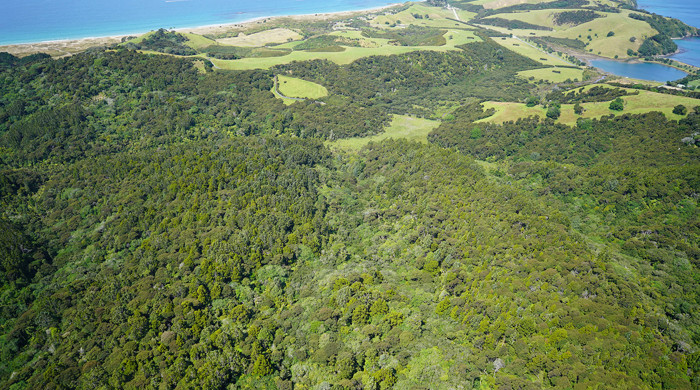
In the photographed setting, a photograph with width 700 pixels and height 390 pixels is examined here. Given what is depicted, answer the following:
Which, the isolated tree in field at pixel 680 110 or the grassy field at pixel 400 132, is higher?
the isolated tree in field at pixel 680 110

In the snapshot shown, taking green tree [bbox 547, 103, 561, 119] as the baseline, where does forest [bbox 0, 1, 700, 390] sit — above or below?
below

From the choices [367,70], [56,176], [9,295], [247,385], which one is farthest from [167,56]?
[247,385]

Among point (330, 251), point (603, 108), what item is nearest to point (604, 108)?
point (603, 108)

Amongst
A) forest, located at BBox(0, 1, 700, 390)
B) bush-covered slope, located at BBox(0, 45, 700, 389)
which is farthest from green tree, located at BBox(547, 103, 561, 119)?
bush-covered slope, located at BBox(0, 45, 700, 389)

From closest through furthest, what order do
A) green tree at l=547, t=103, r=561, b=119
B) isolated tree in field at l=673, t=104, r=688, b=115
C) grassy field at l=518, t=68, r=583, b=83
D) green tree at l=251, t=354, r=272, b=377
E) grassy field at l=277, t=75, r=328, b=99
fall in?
1. green tree at l=251, t=354, r=272, b=377
2. isolated tree in field at l=673, t=104, r=688, b=115
3. green tree at l=547, t=103, r=561, b=119
4. grassy field at l=277, t=75, r=328, b=99
5. grassy field at l=518, t=68, r=583, b=83

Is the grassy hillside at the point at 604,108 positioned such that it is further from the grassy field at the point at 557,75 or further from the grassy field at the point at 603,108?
the grassy field at the point at 557,75

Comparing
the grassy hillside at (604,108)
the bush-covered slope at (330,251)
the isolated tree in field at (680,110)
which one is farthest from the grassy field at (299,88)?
the isolated tree in field at (680,110)

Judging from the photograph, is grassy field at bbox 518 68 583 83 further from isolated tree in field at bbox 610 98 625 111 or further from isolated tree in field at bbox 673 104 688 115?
isolated tree in field at bbox 673 104 688 115
